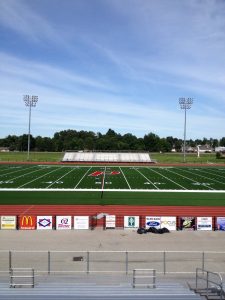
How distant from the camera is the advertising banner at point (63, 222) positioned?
22.3 meters

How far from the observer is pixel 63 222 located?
22.4m

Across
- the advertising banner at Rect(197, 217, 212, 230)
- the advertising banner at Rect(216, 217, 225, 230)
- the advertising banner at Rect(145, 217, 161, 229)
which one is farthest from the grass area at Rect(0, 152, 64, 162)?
the advertising banner at Rect(216, 217, 225, 230)

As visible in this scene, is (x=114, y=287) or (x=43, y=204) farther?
(x=43, y=204)

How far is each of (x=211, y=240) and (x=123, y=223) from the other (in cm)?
525

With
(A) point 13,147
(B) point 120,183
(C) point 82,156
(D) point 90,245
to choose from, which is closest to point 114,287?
(D) point 90,245

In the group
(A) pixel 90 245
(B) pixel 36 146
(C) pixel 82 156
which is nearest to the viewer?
(A) pixel 90 245

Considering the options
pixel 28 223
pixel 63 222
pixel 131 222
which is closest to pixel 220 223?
pixel 131 222

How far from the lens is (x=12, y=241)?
19781 millimetres

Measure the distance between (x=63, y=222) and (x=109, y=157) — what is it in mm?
73538

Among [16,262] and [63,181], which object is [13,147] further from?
[16,262]

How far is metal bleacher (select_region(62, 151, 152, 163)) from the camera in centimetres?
9238

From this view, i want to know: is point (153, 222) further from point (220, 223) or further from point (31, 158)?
point (31, 158)

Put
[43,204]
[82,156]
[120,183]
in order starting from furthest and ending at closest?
[82,156], [120,183], [43,204]

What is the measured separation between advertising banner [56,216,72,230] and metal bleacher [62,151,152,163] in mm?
68011
